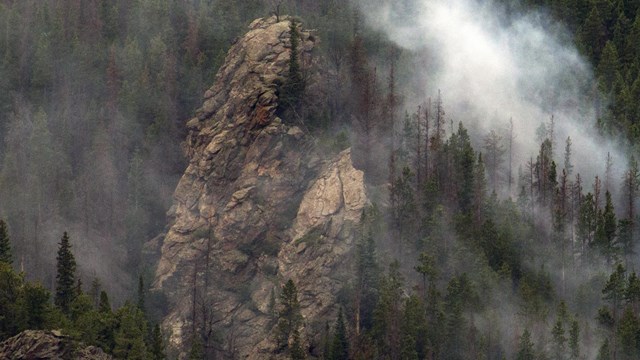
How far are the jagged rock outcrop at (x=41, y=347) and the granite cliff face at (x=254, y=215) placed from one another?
105 ft

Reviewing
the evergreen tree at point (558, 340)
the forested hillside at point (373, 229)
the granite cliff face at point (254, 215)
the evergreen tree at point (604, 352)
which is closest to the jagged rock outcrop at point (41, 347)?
the forested hillside at point (373, 229)

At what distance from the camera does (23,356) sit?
132 m

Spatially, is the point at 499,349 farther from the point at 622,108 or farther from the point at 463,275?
the point at 622,108

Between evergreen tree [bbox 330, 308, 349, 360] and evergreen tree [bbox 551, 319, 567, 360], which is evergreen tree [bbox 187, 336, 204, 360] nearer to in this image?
evergreen tree [bbox 330, 308, 349, 360]

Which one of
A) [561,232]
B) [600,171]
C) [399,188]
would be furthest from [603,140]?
[399,188]

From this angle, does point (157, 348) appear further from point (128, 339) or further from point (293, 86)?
point (293, 86)

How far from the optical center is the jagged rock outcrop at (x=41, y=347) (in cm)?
13288

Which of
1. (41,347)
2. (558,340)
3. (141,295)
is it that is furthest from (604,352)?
(41,347)

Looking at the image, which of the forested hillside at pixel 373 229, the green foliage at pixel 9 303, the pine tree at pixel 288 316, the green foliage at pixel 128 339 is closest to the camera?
the green foliage at pixel 9 303

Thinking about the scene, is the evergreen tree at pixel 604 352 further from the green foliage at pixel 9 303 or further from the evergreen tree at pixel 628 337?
the green foliage at pixel 9 303

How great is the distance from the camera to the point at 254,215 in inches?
6934

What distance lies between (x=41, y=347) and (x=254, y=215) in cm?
4692

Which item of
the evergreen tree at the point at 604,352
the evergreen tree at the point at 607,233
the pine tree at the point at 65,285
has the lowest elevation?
the evergreen tree at the point at 604,352

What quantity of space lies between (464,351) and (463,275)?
8558 millimetres
